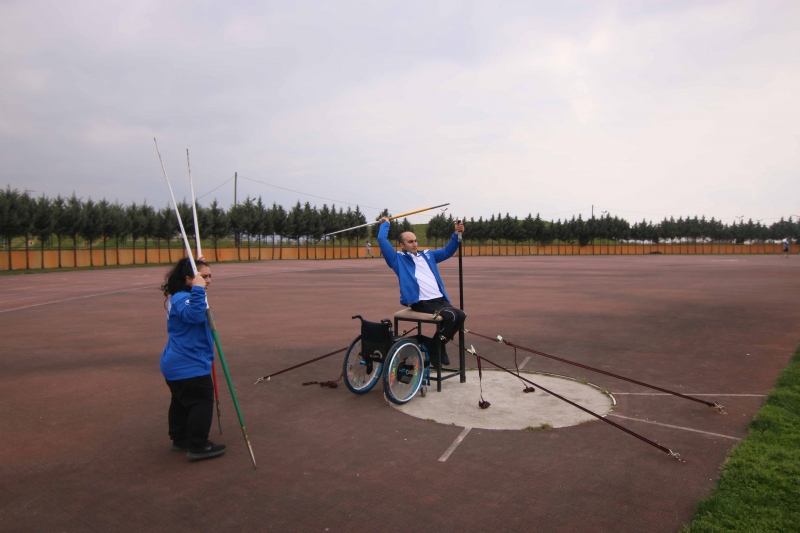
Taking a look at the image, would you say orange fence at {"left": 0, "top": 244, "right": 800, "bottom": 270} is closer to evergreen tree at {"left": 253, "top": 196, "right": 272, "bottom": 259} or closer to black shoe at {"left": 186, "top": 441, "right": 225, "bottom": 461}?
evergreen tree at {"left": 253, "top": 196, "right": 272, "bottom": 259}

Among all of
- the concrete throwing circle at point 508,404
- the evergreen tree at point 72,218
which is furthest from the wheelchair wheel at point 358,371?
the evergreen tree at point 72,218

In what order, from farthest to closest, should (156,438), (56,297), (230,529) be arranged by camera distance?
(56,297)
(156,438)
(230,529)

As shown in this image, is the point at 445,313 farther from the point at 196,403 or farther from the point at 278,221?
the point at 278,221

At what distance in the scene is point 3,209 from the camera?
34.3 meters

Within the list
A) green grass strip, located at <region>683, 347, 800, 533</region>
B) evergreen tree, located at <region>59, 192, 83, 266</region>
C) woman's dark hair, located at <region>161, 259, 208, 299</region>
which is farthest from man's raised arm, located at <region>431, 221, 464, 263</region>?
evergreen tree, located at <region>59, 192, 83, 266</region>

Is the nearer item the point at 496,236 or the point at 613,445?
the point at 613,445

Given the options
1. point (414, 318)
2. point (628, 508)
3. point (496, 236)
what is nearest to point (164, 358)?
point (414, 318)

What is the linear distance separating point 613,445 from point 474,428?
47.7 inches

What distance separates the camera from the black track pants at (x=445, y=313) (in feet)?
20.7

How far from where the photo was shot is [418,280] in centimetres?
666

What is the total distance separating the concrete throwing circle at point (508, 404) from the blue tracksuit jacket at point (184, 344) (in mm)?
2142

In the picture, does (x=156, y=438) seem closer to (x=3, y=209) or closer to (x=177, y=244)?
(x=3, y=209)

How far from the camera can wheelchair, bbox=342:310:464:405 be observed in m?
5.89

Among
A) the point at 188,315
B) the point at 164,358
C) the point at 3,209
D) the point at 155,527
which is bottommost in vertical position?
the point at 155,527
